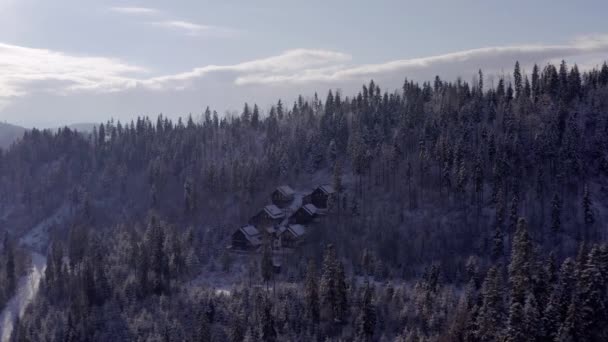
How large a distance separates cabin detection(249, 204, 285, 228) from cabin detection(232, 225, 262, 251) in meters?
4.59

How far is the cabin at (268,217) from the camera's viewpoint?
10525cm

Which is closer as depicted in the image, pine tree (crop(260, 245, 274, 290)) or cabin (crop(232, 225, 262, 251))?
pine tree (crop(260, 245, 274, 290))

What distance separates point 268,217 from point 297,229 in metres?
8.97

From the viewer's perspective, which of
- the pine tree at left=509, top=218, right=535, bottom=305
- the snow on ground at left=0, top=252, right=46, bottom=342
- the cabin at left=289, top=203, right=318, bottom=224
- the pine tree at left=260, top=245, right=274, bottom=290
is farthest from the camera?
the cabin at left=289, top=203, right=318, bottom=224

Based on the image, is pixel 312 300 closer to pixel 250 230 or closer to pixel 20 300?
pixel 250 230

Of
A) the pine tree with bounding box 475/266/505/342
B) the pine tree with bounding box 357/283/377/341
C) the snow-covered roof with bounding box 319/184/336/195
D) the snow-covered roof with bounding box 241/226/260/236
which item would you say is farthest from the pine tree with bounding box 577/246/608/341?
the snow-covered roof with bounding box 241/226/260/236

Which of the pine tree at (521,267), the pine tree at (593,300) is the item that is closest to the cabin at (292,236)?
the pine tree at (521,267)

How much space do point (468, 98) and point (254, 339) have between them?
89.0 metres

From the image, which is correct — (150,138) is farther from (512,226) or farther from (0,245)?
(512,226)

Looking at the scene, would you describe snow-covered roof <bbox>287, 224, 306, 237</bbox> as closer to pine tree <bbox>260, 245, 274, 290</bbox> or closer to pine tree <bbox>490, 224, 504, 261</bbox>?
pine tree <bbox>260, 245, 274, 290</bbox>

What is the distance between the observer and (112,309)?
75.5 m

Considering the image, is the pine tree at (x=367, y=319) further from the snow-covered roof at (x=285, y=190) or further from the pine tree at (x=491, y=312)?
the snow-covered roof at (x=285, y=190)

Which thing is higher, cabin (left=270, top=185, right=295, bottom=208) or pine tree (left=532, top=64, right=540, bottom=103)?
pine tree (left=532, top=64, right=540, bottom=103)

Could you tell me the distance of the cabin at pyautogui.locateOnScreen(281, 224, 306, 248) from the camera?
97.5 metres
